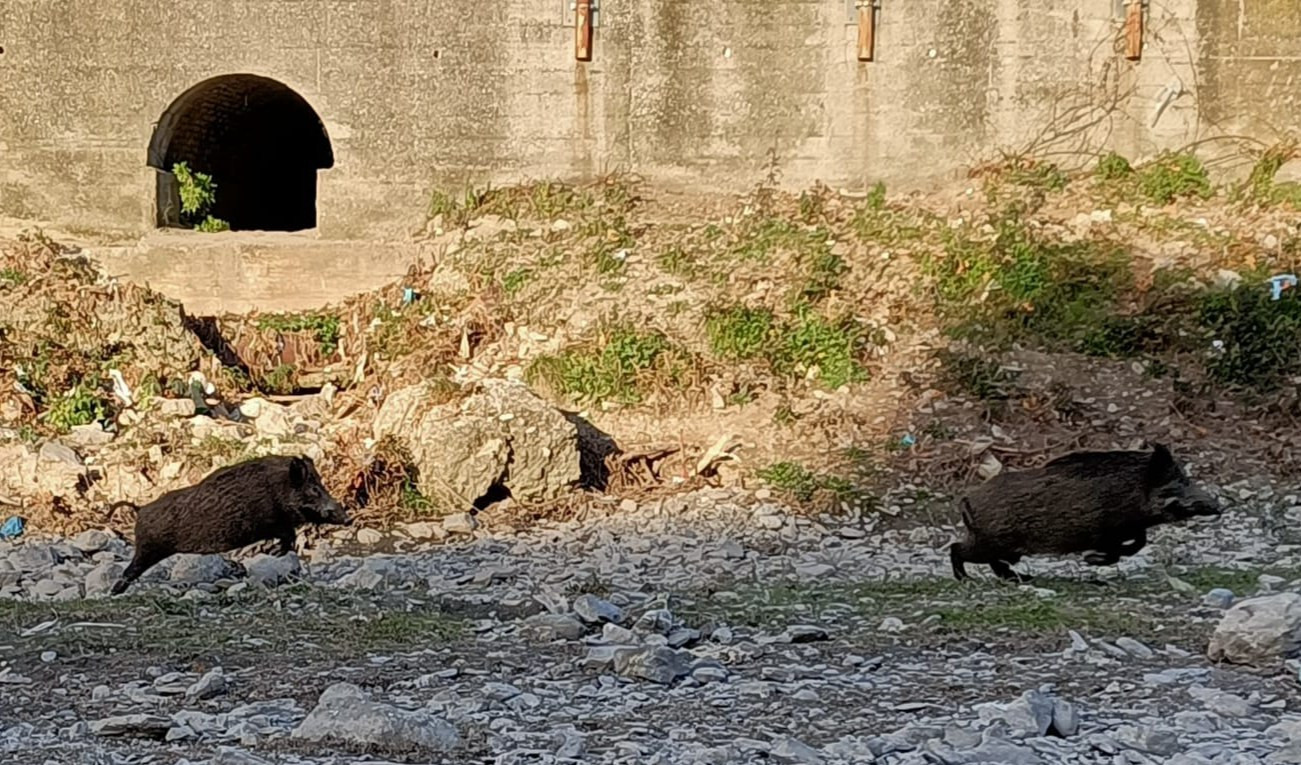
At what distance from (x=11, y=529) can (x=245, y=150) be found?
7044mm

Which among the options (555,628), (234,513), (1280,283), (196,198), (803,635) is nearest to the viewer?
(803,635)

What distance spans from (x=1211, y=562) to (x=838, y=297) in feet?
13.7

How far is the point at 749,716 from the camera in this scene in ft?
14.3

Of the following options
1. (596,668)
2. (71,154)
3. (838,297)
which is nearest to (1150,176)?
(838,297)

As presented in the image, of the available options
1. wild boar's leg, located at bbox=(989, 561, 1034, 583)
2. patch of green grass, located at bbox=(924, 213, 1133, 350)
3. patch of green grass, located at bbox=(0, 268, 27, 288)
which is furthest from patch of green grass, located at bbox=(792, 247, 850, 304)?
patch of green grass, located at bbox=(0, 268, 27, 288)

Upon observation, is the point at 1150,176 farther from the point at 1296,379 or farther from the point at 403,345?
the point at 403,345

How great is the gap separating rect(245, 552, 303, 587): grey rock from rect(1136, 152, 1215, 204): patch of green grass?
7968mm

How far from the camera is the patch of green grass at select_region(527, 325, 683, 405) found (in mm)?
10172

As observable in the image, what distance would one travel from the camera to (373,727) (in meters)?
4.04

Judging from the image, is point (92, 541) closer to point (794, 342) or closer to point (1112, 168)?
point (794, 342)

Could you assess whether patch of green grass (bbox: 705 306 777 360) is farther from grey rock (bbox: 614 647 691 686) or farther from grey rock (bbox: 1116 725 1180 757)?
grey rock (bbox: 1116 725 1180 757)

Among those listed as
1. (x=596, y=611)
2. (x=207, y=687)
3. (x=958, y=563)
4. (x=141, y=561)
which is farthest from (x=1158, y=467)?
(x=141, y=561)

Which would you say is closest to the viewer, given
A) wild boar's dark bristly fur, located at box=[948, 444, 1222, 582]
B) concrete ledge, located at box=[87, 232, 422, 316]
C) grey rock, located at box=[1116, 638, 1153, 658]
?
grey rock, located at box=[1116, 638, 1153, 658]

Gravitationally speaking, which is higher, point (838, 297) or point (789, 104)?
point (789, 104)
